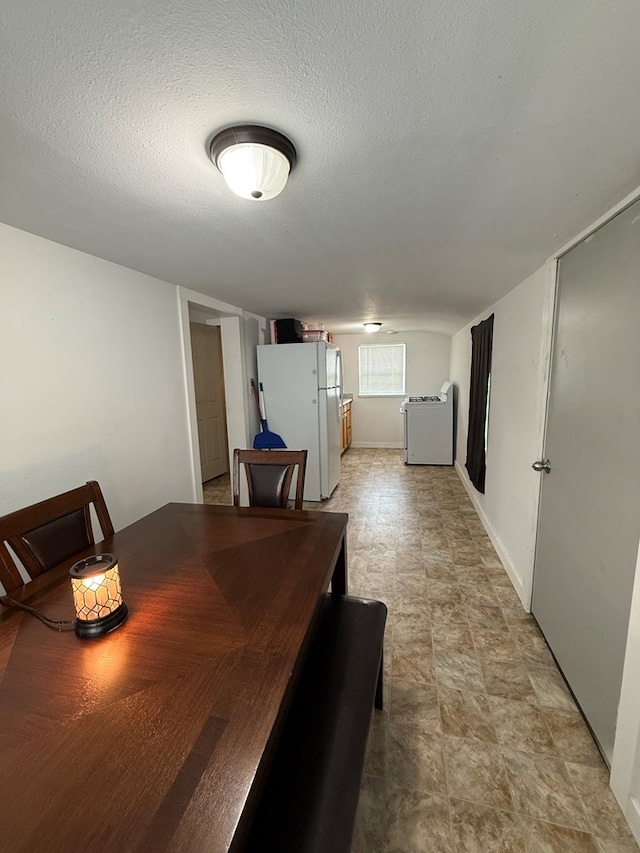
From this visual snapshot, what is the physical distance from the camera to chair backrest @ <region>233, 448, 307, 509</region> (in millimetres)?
1983

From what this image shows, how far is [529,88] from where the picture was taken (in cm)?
75

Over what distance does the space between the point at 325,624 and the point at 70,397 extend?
63.0 inches

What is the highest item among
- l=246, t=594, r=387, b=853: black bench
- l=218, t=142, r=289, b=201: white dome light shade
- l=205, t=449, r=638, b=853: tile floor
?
l=218, t=142, r=289, b=201: white dome light shade

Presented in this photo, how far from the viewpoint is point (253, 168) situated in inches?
36.7

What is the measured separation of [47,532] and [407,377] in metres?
5.66

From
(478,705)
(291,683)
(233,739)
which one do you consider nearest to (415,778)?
(478,705)

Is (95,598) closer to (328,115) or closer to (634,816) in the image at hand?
(328,115)

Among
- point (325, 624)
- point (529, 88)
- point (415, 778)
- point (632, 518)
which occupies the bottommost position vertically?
point (415, 778)

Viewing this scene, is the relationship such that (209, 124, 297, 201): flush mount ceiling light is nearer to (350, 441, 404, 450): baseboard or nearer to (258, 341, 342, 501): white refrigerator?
(258, 341, 342, 501): white refrigerator

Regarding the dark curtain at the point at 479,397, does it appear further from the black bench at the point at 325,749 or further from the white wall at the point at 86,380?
the white wall at the point at 86,380

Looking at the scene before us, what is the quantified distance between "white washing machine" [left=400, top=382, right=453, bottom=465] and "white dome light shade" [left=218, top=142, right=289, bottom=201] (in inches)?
176

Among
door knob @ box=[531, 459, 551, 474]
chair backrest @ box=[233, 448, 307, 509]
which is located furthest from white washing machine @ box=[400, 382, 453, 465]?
chair backrest @ box=[233, 448, 307, 509]

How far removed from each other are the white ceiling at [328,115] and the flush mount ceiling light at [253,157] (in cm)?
3

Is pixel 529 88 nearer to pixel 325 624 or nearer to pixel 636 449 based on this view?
pixel 636 449
